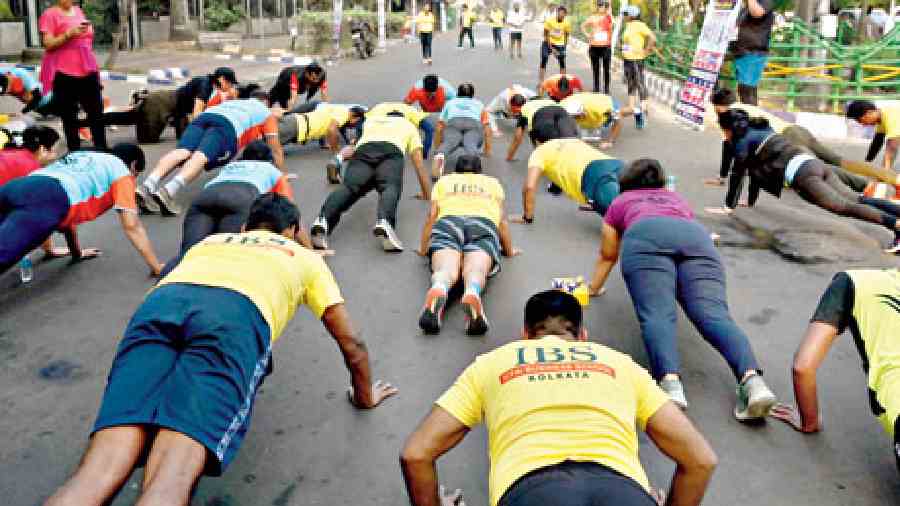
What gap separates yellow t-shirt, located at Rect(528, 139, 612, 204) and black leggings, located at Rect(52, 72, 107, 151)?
16.9 feet

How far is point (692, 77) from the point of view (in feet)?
39.1

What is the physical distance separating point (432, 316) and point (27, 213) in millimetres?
2766

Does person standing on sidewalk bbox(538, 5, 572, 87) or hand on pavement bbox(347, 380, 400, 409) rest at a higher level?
person standing on sidewalk bbox(538, 5, 572, 87)

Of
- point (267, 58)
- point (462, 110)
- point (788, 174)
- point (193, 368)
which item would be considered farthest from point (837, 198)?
point (267, 58)

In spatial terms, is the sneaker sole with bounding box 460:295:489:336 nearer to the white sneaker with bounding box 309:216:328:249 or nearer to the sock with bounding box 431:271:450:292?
the sock with bounding box 431:271:450:292

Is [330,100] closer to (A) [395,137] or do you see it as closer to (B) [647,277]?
(A) [395,137]

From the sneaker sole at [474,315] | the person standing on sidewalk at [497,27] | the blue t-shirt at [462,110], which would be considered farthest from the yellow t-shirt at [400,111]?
the person standing on sidewalk at [497,27]

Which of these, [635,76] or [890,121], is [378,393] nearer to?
[890,121]

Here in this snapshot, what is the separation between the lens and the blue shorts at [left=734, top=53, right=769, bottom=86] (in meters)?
10.2

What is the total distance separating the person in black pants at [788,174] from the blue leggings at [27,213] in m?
5.68

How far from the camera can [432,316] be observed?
466 centimetres

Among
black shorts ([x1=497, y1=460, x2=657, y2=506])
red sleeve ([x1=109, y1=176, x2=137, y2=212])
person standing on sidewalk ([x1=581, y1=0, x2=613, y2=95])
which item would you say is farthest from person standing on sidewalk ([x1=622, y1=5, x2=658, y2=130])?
black shorts ([x1=497, y1=460, x2=657, y2=506])

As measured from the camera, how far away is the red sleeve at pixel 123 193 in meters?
5.37

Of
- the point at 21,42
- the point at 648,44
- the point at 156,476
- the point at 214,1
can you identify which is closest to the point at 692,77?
the point at 648,44
